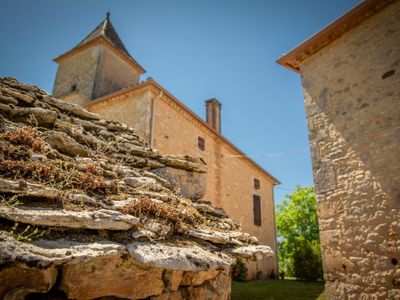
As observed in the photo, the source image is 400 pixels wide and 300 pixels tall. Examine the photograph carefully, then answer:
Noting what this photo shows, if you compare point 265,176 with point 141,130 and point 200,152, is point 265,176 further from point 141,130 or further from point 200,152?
point 141,130

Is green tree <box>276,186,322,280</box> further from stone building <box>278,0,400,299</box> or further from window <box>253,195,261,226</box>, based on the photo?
stone building <box>278,0,400,299</box>

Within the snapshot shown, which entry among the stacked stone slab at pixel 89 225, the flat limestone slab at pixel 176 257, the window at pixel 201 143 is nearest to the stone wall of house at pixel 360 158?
the stacked stone slab at pixel 89 225

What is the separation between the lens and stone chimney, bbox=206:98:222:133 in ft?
46.6

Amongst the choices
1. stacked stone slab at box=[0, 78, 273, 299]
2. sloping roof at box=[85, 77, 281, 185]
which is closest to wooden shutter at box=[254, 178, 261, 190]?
sloping roof at box=[85, 77, 281, 185]

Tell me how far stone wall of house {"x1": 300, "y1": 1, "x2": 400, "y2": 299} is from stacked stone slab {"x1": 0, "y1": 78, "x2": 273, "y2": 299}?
9.89 feet

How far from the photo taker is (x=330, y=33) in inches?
252

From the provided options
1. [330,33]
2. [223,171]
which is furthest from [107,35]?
[330,33]

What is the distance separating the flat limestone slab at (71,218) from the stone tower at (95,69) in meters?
11.3

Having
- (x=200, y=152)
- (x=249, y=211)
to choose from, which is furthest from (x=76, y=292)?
(x=249, y=211)

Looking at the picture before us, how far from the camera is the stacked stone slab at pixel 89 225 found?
1726 millimetres

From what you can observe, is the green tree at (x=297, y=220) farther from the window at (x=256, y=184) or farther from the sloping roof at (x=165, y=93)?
the sloping roof at (x=165, y=93)

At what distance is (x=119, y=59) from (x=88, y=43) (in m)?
1.71

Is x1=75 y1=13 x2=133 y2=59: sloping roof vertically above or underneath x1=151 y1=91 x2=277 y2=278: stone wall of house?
above

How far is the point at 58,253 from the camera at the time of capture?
1.66m
